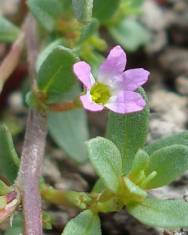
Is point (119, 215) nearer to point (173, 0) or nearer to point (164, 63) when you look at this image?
point (164, 63)

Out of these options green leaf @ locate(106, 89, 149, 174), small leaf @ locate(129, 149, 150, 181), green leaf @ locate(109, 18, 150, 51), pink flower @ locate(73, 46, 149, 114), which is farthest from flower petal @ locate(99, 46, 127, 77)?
green leaf @ locate(109, 18, 150, 51)

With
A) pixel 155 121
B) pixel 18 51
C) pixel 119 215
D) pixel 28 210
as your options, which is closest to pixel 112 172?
pixel 28 210

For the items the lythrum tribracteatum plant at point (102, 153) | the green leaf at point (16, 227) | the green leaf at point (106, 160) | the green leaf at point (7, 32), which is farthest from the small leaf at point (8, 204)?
the green leaf at point (7, 32)

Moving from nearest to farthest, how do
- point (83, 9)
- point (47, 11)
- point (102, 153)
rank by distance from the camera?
1. point (102, 153)
2. point (83, 9)
3. point (47, 11)

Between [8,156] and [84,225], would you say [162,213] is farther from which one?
[8,156]

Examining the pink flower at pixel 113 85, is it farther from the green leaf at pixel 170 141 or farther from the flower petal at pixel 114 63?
the green leaf at pixel 170 141

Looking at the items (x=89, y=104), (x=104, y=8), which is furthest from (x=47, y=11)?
(x=89, y=104)

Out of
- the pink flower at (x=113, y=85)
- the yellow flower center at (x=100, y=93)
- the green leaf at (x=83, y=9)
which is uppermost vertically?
the green leaf at (x=83, y=9)
